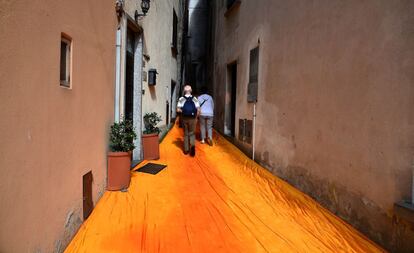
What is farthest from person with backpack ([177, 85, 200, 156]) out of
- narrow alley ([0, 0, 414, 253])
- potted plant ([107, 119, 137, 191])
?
potted plant ([107, 119, 137, 191])

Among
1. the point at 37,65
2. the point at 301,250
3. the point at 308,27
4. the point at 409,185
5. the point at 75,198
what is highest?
the point at 308,27

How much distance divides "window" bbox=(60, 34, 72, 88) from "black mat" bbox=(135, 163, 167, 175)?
2.96 metres

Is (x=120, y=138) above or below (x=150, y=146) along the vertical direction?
above

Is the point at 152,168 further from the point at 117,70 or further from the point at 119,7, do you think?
the point at 119,7

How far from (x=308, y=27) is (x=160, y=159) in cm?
388

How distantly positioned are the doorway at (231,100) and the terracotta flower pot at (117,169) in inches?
218

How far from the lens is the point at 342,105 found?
3.99 metres

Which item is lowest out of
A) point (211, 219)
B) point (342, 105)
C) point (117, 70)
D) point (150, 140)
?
point (211, 219)

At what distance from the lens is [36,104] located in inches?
96.1

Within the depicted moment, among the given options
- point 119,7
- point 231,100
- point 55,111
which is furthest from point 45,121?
point 231,100

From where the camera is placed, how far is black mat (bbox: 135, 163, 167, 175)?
5.88 meters

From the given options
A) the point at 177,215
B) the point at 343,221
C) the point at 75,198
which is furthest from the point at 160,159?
the point at 343,221

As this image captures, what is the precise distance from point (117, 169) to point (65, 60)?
1.98 meters

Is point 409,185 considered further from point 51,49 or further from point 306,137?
point 51,49
